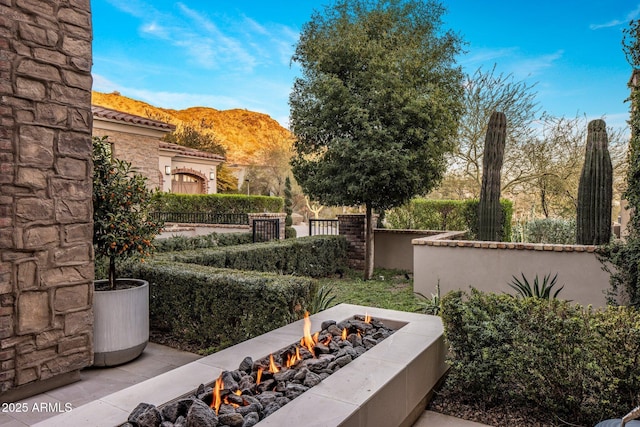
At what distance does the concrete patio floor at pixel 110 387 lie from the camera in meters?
2.52

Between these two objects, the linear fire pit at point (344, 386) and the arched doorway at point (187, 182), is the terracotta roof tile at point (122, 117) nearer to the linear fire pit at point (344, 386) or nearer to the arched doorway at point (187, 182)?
the arched doorway at point (187, 182)

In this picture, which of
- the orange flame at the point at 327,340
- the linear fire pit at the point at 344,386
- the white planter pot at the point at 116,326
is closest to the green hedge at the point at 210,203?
the white planter pot at the point at 116,326

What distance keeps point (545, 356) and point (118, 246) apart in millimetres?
3408

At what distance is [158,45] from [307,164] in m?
19.1

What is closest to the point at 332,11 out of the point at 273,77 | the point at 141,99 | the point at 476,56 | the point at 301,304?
the point at 476,56

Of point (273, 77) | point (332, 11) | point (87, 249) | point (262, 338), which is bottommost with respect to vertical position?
point (262, 338)

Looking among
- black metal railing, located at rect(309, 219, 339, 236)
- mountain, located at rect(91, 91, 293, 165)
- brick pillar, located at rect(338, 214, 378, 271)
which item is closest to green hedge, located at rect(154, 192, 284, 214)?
black metal railing, located at rect(309, 219, 339, 236)

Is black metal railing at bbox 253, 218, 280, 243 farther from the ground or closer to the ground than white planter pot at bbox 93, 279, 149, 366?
farther from the ground

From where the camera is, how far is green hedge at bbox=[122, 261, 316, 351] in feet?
11.6

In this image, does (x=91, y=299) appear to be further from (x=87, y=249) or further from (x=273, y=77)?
(x=273, y=77)

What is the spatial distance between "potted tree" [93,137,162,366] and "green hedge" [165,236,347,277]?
1328mm

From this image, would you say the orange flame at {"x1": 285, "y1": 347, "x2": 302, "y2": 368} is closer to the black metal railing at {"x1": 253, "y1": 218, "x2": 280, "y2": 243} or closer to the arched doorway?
the black metal railing at {"x1": 253, "y1": 218, "x2": 280, "y2": 243}

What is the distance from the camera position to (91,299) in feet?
10.7

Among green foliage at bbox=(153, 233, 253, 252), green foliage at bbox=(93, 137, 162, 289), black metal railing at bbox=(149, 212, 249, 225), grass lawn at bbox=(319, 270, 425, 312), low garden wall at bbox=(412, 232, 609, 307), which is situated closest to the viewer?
green foliage at bbox=(93, 137, 162, 289)
